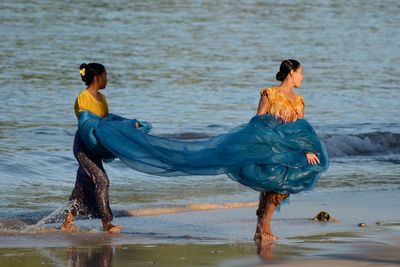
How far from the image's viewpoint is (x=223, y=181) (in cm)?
1598

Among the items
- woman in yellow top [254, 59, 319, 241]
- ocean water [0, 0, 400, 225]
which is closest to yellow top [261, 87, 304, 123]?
woman in yellow top [254, 59, 319, 241]

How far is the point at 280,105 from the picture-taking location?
1059 centimetres

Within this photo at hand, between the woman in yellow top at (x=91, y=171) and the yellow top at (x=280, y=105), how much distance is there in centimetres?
155

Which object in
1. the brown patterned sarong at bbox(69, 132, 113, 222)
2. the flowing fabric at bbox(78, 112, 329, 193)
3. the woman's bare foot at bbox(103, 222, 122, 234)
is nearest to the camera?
the flowing fabric at bbox(78, 112, 329, 193)

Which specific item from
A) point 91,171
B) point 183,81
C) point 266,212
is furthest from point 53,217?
point 183,81

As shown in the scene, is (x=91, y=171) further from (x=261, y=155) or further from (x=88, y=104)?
(x=261, y=155)

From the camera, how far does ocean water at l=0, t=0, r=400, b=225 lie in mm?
15805

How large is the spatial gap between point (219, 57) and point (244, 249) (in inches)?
871

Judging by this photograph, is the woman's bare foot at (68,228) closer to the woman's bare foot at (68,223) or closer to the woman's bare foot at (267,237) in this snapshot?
the woman's bare foot at (68,223)

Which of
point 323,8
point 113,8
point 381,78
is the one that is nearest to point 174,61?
point 381,78

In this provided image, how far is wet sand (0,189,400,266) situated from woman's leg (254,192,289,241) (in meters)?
0.15

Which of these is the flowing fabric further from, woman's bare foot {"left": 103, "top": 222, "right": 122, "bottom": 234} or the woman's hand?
woman's bare foot {"left": 103, "top": 222, "right": 122, "bottom": 234}

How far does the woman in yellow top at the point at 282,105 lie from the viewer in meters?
10.6

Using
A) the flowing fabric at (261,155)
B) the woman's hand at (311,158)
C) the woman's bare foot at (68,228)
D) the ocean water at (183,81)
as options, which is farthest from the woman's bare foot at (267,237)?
the ocean water at (183,81)
